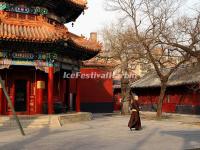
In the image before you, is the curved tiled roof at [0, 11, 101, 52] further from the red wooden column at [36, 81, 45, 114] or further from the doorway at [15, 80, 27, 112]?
the doorway at [15, 80, 27, 112]

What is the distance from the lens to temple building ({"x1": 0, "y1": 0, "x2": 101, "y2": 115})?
18359mm

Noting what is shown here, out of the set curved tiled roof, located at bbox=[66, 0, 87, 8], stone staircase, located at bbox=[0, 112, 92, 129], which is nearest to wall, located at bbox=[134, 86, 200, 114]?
curved tiled roof, located at bbox=[66, 0, 87, 8]

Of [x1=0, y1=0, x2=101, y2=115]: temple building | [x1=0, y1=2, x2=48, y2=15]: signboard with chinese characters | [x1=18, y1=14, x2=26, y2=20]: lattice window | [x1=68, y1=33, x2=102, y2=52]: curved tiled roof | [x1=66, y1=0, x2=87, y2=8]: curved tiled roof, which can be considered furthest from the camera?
[x1=66, y1=0, x2=87, y2=8]: curved tiled roof

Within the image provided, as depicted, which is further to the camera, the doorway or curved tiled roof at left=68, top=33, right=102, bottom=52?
curved tiled roof at left=68, top=33, right=102, bottom=52

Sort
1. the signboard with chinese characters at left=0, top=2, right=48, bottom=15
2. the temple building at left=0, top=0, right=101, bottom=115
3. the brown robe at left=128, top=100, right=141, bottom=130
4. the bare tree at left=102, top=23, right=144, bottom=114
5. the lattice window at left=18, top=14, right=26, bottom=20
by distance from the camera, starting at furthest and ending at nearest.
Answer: the bare tree at left=102, top=23, right=144, bottom=114 → the lattice window at left=18, top=14, right=26, bottom=20 → the signboard with chinese characters at left=0, top=2, right=48, bottom=15 → the temple building at left=0, top=0, right=101, bottom=115 → the brown robe at left=128, top=100, right=141, bottom=130

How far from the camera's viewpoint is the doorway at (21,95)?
65.1ft

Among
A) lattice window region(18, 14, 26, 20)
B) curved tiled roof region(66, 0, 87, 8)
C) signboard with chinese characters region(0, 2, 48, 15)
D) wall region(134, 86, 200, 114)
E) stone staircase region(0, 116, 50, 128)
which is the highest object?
curved tiled roof region(66, 0, 87, 8)

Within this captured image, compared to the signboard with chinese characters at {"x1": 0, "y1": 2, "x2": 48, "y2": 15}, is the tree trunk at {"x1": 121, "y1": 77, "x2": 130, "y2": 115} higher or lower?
lower

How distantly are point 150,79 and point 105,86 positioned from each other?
5.69 m

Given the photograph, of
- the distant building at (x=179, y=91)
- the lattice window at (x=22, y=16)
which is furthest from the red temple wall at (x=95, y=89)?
the lattice window at (x=22, y=16)

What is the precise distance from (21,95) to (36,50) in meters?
2.75

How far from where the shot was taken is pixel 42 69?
62.7 feet

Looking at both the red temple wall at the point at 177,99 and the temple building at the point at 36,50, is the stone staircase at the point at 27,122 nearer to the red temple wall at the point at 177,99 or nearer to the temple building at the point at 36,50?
the temple building at the point at 36,50

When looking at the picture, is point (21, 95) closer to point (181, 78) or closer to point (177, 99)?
point (181, 78)
